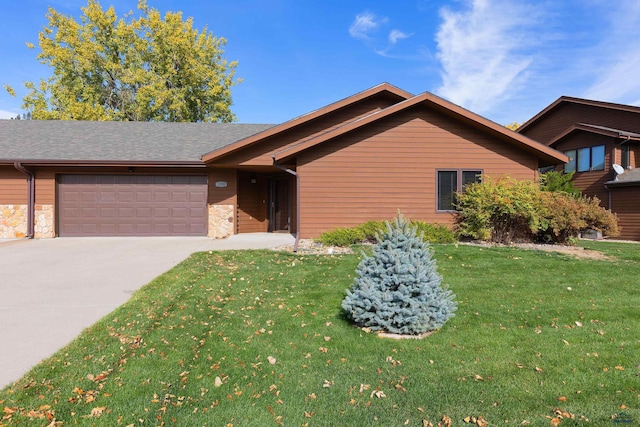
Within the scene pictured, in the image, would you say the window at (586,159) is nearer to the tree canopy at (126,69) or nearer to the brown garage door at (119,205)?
the brown garage door at (119,205)

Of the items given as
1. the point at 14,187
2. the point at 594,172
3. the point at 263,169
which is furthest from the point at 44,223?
the point at 594,172

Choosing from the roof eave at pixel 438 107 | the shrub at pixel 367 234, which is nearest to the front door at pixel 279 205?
the roof eave at pixel 438 107

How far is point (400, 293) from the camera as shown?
407 centimetres

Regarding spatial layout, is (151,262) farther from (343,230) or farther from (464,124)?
(464,124)

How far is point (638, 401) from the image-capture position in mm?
2773

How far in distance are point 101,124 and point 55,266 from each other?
35.2 feet

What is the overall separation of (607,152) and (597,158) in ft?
1.95

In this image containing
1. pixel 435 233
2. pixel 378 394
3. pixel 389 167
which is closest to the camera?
pixel 378 394

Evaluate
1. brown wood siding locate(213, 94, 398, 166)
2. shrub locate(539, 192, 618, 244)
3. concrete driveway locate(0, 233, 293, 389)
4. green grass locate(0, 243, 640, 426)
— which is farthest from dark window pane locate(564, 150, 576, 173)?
concrete driveway locate(0, 233, 293, 389)

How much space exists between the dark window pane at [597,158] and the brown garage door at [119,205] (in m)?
18.3

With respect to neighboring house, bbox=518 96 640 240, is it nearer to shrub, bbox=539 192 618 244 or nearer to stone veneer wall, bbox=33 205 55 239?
shrub, bbox=539 192 618 244

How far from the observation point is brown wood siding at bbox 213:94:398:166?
41.5 feet

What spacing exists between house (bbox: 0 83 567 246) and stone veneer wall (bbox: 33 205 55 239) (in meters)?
0.03

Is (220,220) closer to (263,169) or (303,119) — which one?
(263,169)
